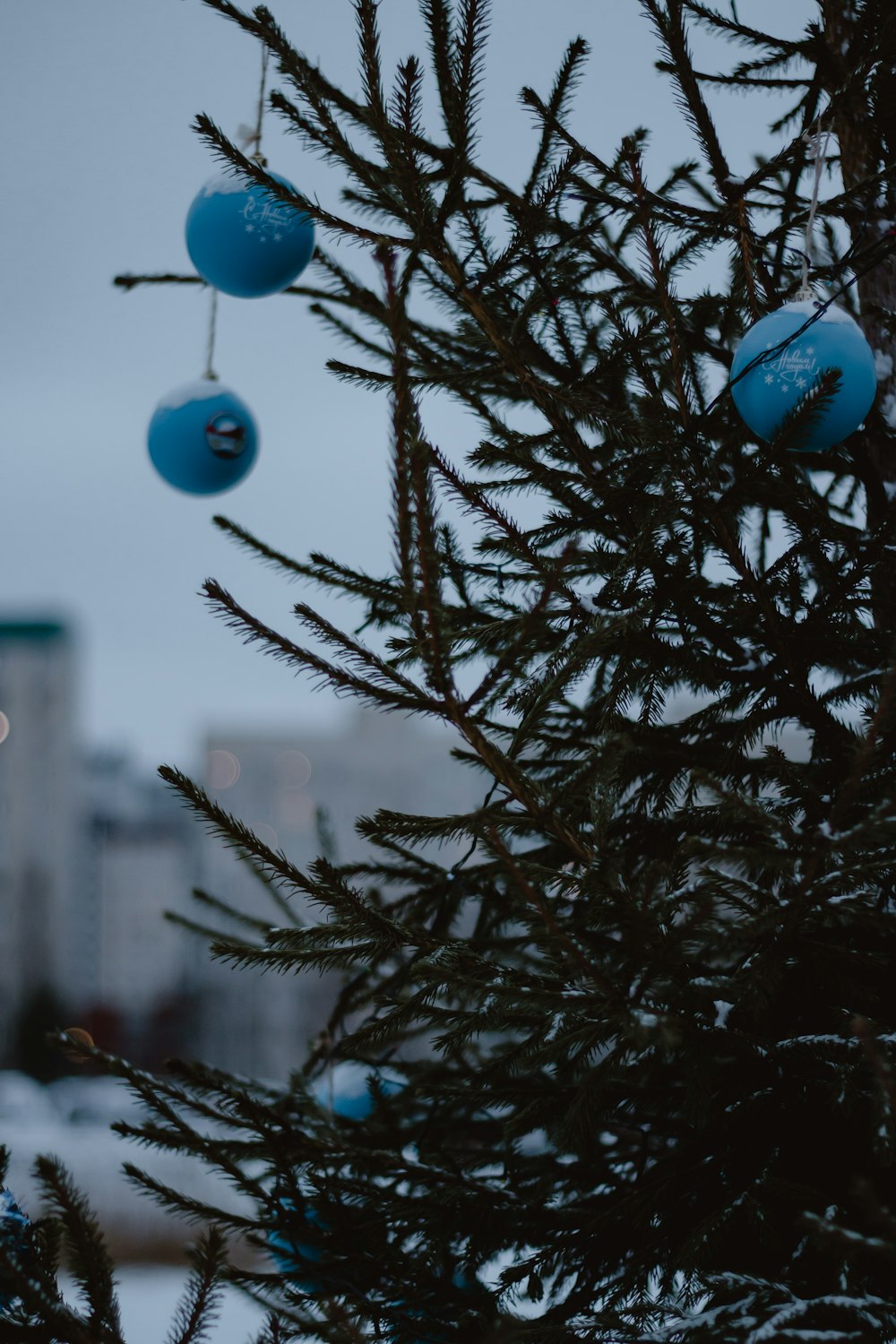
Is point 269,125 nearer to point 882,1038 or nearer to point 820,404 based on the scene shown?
point 820,404

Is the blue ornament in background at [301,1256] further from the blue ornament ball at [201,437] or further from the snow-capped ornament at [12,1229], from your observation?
the blue ornament ball at [201,437]

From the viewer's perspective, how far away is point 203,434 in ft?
8.68

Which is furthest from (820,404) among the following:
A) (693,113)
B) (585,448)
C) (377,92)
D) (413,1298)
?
(413,1298)

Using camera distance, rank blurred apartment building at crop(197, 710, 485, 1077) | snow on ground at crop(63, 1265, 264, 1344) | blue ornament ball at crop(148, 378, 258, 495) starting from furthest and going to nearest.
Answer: blurred apartment building at crop(197, 710, 485, 1077)
snow on ground at crop(63, 1265, 264, 1344)
blue ornament ball at crop(148, 378, 258, 495)

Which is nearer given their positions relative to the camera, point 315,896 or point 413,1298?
point 315,896

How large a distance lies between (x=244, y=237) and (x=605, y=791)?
5.15 feet

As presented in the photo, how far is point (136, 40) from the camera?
12.8 ft

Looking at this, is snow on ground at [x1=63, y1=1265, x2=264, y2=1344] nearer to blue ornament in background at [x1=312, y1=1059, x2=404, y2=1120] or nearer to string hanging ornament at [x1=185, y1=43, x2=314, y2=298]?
blue ornament in background at [x1=312, y1=1059, x2=404, y2=1120]

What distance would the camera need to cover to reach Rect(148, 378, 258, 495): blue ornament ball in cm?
265

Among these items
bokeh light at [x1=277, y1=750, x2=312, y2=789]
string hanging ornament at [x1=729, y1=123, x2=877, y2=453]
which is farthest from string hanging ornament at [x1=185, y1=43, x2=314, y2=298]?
bokeh light at [x1=277, y1=750, x2=312, y2=789]

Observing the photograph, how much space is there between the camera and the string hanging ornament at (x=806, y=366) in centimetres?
163

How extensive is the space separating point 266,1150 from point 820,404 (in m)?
1.74

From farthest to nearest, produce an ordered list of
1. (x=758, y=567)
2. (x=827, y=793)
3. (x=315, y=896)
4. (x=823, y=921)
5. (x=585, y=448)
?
(x=758, y=567)
(x=827, y=793)
(x=585, y=448)
(x=823, y=921)
(x=315, y=896)

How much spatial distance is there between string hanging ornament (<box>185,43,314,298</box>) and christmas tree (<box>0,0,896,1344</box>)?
0.66 feet
